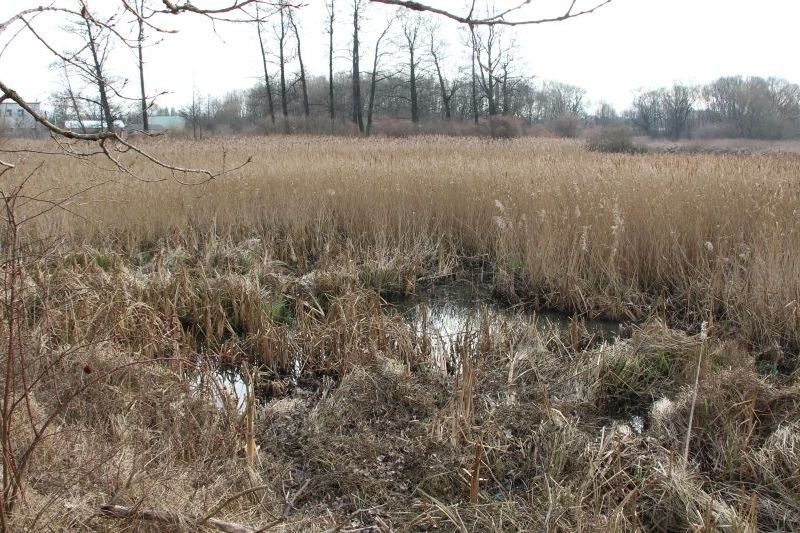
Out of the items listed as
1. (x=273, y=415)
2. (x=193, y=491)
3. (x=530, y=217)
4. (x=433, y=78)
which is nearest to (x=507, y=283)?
(x=530, y=217)

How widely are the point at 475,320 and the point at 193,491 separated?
2.69 metres

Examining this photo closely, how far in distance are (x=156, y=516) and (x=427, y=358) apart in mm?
2144

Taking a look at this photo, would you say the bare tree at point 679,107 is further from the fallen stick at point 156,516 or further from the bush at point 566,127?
the fallen stick at point 156,516

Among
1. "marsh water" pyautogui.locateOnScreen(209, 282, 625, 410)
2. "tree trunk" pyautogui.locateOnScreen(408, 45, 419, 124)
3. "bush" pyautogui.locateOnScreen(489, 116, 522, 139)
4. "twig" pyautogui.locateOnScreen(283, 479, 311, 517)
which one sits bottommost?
"twig" pyautogui.locateOnScreen(283, 479, 311, 517)

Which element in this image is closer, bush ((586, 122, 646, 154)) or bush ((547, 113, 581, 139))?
bush ((586, 122, 646, 154))

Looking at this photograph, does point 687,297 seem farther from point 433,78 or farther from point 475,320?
point 433,78

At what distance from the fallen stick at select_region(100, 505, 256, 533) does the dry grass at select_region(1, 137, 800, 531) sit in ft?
0.12

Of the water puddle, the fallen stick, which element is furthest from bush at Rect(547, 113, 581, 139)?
the fallen stick

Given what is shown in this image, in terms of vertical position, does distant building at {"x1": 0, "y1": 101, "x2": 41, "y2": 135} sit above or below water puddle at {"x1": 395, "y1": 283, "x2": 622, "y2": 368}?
above

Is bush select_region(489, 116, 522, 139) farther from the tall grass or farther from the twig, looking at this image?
the twig

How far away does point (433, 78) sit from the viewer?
3306 cm

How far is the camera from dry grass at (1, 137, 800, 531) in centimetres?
227

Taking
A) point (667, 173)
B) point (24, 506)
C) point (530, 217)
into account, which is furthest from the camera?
point (667, 173)

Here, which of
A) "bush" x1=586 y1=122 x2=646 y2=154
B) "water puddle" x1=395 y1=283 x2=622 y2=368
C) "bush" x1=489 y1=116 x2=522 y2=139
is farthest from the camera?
"bush" x1=489 y1=116 x2=522 y2=139
